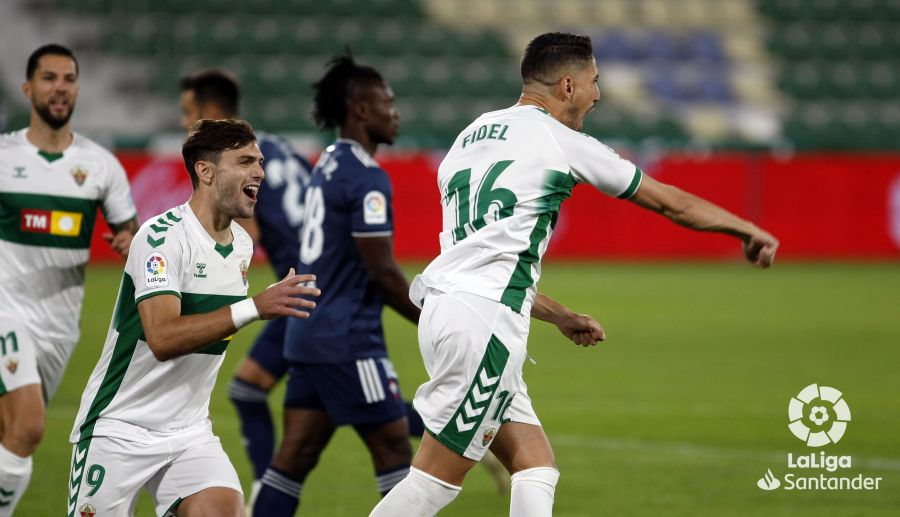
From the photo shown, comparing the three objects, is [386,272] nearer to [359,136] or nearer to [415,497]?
Result: [359,136]

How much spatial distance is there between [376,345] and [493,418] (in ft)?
4.66

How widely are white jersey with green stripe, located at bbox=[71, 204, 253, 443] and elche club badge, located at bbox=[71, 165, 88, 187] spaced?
1877mm

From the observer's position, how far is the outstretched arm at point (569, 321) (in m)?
5.30

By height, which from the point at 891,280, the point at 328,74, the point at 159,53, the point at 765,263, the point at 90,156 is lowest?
the point at 765,263

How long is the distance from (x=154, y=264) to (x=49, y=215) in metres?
Answer: 2.10

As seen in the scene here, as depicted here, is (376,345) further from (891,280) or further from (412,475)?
(891,280)

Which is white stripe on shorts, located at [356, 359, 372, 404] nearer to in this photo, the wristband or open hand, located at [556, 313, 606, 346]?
open hand, located at [556, 313, 606, 346]

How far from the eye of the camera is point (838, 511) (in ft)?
23.5

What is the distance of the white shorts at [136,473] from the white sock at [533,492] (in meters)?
1.09

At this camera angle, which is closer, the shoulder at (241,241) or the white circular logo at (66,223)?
the shoulder at (241,241)

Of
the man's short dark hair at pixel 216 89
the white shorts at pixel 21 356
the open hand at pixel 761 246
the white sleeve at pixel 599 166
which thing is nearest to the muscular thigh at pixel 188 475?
the white shorts at pixel 21 356

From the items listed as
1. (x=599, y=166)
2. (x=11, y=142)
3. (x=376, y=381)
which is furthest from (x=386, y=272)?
(x=11, y=142)

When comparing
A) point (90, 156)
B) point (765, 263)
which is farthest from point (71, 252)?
point (765, 263)

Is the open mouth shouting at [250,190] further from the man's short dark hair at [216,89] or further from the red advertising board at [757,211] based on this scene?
the red advertising board at [757,211]
